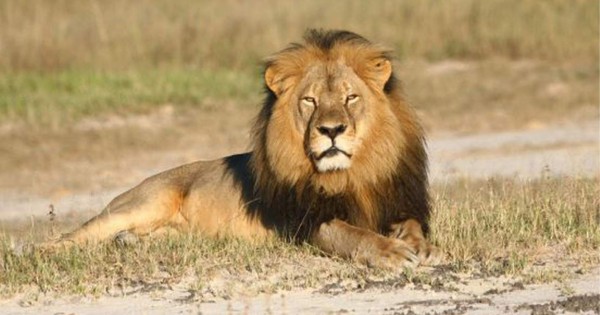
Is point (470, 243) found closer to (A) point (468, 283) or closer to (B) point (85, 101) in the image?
(A) point (468, 283)

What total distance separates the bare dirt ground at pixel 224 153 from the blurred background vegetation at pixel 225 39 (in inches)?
38.0

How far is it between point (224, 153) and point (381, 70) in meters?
5.84

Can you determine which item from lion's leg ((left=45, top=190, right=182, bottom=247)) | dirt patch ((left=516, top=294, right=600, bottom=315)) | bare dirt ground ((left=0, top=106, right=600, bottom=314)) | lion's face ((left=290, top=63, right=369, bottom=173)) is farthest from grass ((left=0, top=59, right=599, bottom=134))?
dirt patch ((left=516, top=294, right=600, bottom=315))

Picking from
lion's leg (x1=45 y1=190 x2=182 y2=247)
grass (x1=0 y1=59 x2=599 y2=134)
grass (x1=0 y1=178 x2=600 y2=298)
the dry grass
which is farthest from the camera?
the dry grass

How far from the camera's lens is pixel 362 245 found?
6098 millimetres

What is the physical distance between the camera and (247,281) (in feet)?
19.5

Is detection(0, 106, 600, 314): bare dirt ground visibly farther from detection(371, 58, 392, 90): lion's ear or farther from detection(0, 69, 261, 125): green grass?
detection(371, 58, 392, 90): lion's ear

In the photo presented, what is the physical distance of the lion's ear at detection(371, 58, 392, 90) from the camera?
6367 millimetres

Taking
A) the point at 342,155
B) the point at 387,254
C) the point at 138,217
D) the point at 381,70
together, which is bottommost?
Answer: the point at 387,254

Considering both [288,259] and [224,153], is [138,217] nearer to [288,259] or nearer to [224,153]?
[288,259]

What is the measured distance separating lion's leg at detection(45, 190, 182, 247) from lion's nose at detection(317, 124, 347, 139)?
157cm

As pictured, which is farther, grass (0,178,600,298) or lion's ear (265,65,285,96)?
lion's ear (265,65,285,96)

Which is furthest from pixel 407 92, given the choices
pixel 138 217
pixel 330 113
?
pixel 330 113

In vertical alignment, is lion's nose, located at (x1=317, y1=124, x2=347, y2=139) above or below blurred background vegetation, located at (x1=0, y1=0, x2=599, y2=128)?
below
